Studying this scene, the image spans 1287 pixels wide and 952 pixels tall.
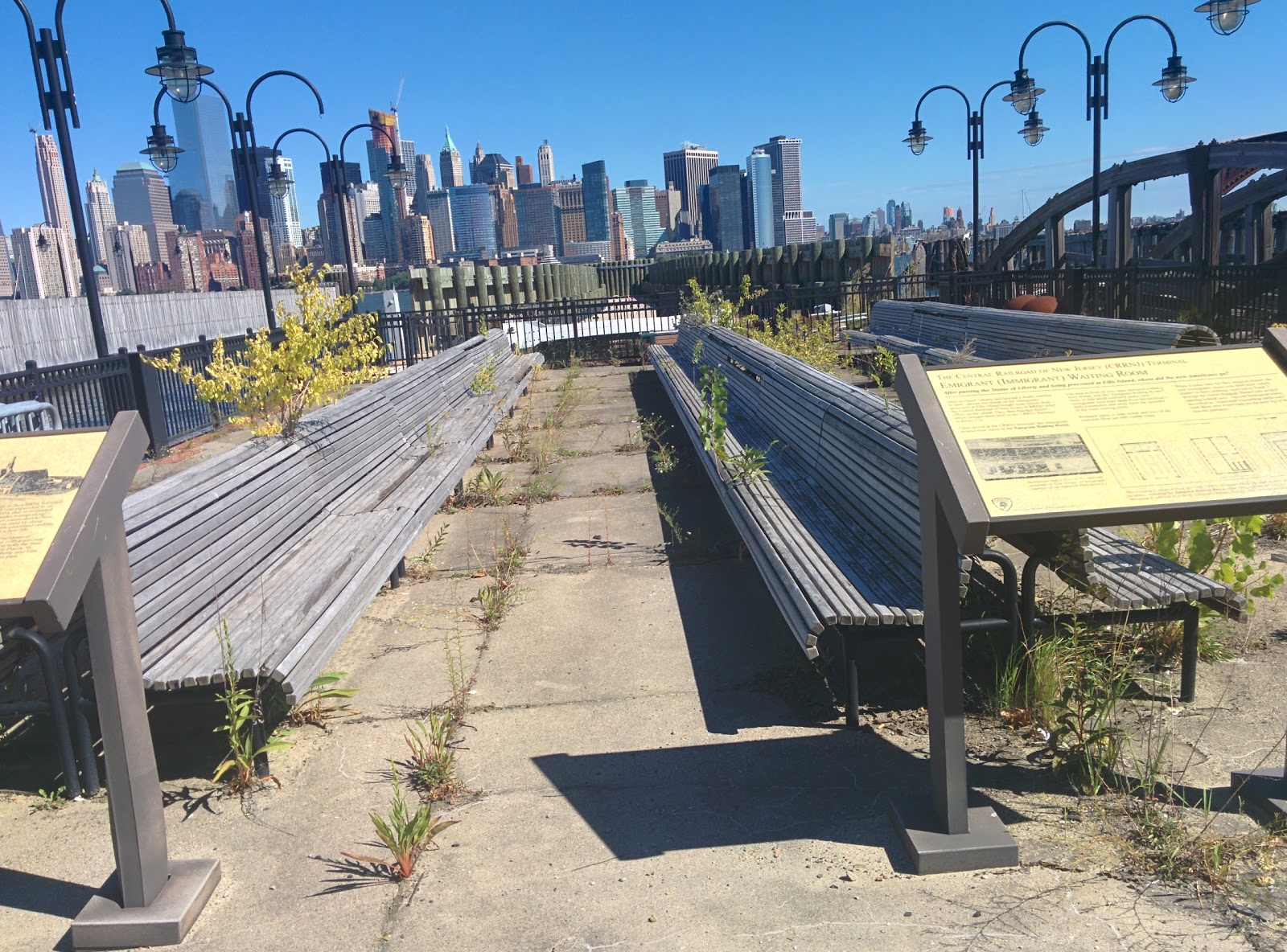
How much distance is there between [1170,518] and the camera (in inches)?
108

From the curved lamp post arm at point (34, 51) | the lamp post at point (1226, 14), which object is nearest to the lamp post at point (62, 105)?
the curved lamp post arm at point (34, 51)

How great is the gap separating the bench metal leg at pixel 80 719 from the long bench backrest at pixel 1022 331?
5.45 m

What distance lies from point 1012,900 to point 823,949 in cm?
60

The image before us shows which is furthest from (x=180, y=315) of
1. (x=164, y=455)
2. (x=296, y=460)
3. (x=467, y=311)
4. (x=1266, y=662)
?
(x=1266, y=662)

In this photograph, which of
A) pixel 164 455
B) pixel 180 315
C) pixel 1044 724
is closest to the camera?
pixel 1044 724

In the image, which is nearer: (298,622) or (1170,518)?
(1170,518)

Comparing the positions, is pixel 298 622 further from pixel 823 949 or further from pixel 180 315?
pixel 180 315

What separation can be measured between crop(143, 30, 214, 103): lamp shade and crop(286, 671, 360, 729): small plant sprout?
11045 mm

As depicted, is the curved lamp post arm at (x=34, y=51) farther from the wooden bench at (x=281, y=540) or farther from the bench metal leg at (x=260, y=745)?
the bench metal leg at (x=260, y=745)

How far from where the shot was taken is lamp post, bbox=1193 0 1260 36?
15031 mm

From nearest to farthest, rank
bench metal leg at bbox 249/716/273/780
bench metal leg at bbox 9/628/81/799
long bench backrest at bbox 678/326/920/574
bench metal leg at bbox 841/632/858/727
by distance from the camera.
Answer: bench metal leg at bbox 9/628/81/799 < bench metal leg at bbox 249/716/273/780 < bench metal leg at bbox 841/632/858/727 < long bench backrest at bbox 678/326/920/574

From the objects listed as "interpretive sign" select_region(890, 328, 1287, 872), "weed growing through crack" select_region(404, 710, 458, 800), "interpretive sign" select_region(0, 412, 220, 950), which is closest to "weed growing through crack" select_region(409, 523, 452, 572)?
"weed growing through crack" select_region(404, 710, 458, 800)

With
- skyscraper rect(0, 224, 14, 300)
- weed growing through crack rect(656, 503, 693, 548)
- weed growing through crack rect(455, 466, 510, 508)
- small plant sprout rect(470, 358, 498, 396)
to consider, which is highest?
skyscraper rect(0, 224, 14, 300)

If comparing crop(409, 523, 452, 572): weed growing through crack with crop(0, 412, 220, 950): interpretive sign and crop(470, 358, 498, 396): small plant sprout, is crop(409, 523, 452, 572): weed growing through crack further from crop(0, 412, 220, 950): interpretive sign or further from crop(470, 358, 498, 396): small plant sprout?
crop(470, 358, 498, 396): small plant sprout
